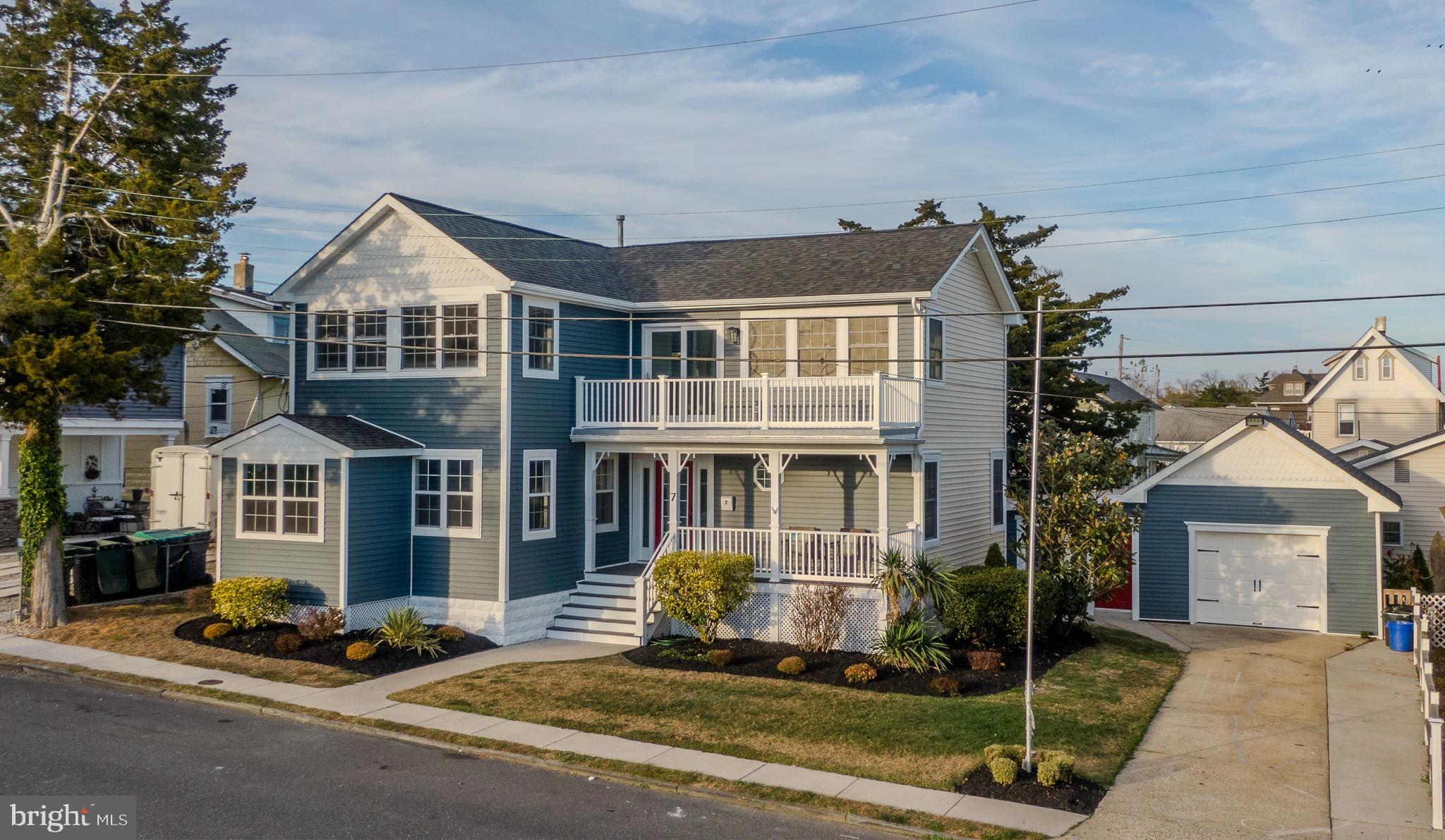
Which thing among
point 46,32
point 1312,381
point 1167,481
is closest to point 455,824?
point 46,32

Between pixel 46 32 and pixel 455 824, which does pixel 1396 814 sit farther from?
pixel 46 32

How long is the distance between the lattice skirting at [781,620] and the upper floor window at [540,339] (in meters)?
5.20

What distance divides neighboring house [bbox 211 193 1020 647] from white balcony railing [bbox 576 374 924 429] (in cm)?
5

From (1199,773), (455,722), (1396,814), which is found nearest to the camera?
(1396,814)

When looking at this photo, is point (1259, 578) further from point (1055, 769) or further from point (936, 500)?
point (1055, 769)

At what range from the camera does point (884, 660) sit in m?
16.3

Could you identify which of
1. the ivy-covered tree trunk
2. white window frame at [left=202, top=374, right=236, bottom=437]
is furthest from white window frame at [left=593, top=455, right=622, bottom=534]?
white window frame at [left=202, top=374, right=236, bottom=437]

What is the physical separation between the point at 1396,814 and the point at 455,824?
29.8ft

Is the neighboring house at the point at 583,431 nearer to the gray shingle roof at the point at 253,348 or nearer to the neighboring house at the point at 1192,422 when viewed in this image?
the gray shingle roof at the point at 253,348

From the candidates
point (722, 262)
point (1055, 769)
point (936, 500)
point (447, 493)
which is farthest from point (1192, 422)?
point (1055, 769)

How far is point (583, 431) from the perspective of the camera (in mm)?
19688

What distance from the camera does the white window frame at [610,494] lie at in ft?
66.5

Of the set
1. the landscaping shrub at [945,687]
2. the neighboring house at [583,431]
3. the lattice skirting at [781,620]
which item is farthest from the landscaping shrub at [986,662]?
the neighboring house at [583,431]

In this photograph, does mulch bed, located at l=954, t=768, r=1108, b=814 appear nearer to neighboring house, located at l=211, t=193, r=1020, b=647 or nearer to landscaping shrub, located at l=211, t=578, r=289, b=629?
neighboring house, located at l=211, t=193, r=1020, b=647
